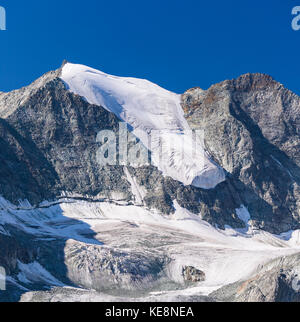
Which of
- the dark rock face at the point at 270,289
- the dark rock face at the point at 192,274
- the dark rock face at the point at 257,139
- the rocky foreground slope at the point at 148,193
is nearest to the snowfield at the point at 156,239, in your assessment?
the rocky foreground slope at the point at 148,193

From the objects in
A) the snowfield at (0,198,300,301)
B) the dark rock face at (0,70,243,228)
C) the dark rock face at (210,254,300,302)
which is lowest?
the dark rock face at (210,254,300,302)

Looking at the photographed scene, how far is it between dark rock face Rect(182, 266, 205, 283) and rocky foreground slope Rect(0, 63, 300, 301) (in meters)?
0.15

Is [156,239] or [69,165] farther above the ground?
[69,165]

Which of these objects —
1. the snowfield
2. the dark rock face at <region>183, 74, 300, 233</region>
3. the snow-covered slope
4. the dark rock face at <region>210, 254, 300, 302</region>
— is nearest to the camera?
the dark rock face at <region>210, 254, 300, 302</region>

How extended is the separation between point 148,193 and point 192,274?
29.8 m

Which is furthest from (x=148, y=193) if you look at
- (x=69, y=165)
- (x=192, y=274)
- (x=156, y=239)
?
(x=192, y=274)

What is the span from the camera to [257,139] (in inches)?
5349

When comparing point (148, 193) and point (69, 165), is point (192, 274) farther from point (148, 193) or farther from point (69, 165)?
point (69, 165)

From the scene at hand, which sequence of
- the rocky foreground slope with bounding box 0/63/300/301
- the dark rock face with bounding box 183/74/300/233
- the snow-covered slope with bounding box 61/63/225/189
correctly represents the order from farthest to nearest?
1. the dark rock face with bounding box 183/74/300/233
2. the snow-covered slope with bounding box 61/63/225/189
3. the rocky foreground slope with bounding box 0/63/300/301

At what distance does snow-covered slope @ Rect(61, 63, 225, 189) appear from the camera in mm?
119312

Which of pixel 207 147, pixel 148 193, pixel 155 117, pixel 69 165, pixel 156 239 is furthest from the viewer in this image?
pixel 155 117

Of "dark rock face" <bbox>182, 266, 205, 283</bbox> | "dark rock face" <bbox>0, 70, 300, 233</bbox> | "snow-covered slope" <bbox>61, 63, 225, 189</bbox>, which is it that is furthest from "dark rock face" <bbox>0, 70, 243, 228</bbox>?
"dark rock face" <bbox>182, 266, 205, 283</bbox>

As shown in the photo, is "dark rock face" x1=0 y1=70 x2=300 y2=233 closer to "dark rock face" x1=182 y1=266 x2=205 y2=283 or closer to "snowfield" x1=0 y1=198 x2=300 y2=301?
"snowfield" x1=0 y1=198 x2=300 y2=301
